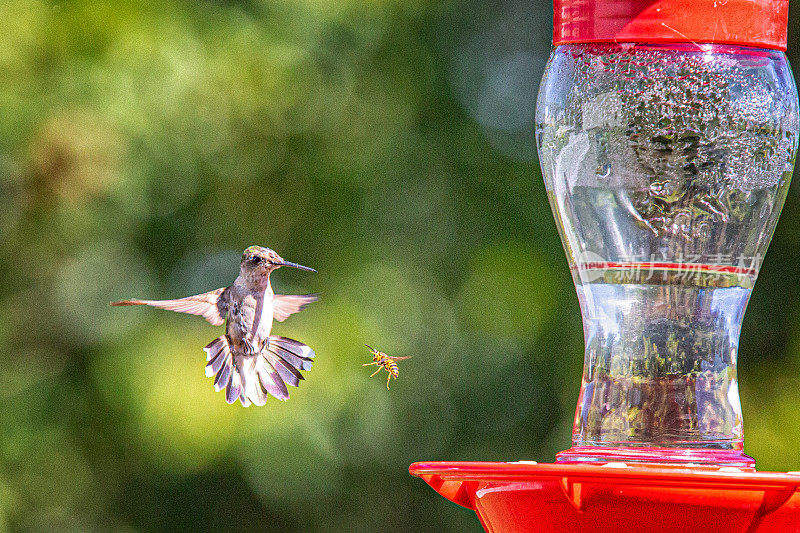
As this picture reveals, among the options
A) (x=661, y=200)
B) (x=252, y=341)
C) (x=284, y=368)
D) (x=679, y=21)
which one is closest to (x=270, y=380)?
(x=284, y=368)

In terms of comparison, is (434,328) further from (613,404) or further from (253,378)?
(613,404)

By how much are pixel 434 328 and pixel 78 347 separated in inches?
66.8

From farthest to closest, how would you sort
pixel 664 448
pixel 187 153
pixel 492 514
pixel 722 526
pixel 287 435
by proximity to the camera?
pixel 187 153, pixel 287 435, pixel 664 448, pixel 492 514, pixel 722 526

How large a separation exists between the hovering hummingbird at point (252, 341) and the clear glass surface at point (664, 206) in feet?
3.08

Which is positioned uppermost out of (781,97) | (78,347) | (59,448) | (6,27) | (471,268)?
(6,27)

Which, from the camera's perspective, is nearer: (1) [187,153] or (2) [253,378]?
(2) [253,378]

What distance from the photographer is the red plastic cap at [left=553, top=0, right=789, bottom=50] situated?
171 centimetres

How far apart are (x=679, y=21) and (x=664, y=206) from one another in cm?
42

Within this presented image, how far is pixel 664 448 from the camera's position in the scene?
179 cm

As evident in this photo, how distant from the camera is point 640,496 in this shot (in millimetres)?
1451

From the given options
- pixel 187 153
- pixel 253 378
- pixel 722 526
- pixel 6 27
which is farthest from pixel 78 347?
pixel 722 526

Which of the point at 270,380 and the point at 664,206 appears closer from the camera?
the point at 664,206

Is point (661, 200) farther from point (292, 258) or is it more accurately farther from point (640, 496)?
point (292, 258)

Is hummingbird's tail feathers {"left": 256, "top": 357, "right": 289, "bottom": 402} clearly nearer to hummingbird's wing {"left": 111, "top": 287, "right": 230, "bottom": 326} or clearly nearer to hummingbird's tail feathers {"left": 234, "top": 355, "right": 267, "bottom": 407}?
hummingbird's tail feathers {"left": 234, "top": 355, "right": 267, "bottom": 407}
